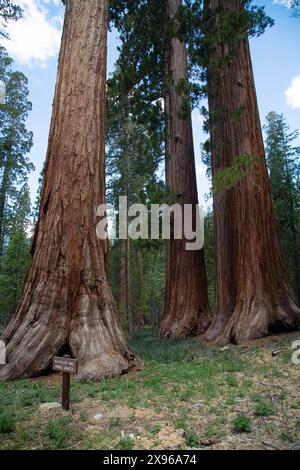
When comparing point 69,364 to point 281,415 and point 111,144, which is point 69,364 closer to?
point 281,415

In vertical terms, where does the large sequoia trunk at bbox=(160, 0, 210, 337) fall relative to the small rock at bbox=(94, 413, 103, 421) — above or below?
above

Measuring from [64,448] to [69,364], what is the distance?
1.02m

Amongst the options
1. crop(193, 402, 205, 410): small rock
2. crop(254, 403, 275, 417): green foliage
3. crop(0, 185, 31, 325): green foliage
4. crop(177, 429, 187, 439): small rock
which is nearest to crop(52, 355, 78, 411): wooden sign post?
crop(177, 429, 187, 439): small rock

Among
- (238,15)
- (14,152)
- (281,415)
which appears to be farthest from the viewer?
(14,152)

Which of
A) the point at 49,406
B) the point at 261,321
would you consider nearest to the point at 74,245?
the point at 49,406

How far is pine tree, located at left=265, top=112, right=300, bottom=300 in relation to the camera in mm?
20000

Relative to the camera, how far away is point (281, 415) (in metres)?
3.53

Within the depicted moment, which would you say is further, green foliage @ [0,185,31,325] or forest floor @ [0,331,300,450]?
green foliage @ [0,185,31,325]

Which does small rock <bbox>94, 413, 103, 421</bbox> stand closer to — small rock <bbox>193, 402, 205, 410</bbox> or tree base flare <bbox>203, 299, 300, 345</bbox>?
small rock <bbox>193, 402, 205, 410</bbox>

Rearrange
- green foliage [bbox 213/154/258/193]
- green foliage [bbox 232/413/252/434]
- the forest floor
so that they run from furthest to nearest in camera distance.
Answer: green foliage [bbox 213/154/258/193]
green foliage [bbox 232/413/252/434]
the forest floor

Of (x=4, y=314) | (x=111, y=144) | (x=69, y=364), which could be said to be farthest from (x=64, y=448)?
(x=4, y=314)

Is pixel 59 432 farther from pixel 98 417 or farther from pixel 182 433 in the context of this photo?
pixel 182 433

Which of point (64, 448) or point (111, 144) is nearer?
point (64, 448)

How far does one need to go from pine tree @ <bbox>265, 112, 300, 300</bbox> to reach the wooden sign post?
17234mm
